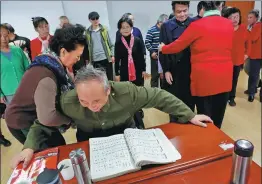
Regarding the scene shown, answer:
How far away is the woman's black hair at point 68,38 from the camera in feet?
3.64

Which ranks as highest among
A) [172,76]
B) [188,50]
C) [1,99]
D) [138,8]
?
[138,8]

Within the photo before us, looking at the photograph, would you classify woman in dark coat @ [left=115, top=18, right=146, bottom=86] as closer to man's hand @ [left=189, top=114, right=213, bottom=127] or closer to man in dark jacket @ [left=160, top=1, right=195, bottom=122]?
man in dark jacket @ [left=160, top=1, right=195, bottom=122]

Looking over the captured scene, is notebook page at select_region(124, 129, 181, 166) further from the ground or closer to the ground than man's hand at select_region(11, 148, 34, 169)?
further from the ground

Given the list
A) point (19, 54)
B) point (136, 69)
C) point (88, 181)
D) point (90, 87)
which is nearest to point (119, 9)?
point (136, 69)

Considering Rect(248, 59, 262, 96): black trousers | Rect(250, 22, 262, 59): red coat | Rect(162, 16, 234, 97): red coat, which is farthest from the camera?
Rect(248, 59, 262, 96): black trousers

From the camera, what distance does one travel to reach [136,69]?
1.78m

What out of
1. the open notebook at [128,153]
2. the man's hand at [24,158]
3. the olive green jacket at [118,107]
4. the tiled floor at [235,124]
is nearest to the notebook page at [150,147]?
the open notebook at [128,153]

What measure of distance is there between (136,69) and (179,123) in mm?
823

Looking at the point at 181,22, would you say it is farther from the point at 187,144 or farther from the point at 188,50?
the point at 187,144

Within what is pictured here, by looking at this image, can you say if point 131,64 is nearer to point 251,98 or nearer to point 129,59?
point 129,59

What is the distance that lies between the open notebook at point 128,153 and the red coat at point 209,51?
799mm

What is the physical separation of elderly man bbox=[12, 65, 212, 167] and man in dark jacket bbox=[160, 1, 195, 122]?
700 mm

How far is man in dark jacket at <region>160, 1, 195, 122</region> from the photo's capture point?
160 centimetres

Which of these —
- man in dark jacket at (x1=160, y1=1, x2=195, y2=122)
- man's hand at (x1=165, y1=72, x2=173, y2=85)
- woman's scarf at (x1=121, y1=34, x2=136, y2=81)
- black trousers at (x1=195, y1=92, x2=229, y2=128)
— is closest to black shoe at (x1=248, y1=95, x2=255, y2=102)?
black trousers at (x1=195, y1=92, x2=229, y2=128)
